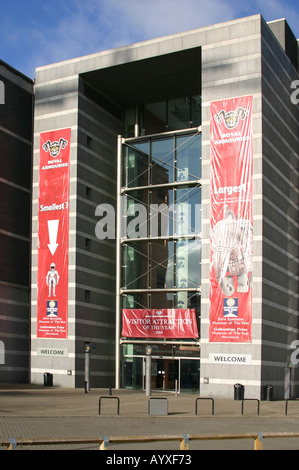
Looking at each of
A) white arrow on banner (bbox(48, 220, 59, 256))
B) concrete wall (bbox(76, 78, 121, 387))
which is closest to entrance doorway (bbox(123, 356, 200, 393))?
concrete wall (bbox(76, 78, 121, 387))

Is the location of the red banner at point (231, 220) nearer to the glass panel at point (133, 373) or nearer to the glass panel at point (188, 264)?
the glass panel at point (188, 264)

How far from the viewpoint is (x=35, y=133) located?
54.8 meters

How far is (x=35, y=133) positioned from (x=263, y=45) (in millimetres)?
19985

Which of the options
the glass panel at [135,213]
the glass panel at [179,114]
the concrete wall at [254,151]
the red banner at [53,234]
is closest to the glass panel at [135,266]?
the glass panel at [135,213]

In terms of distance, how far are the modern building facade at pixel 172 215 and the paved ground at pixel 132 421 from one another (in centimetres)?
813

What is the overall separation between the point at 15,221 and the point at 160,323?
14998 mm

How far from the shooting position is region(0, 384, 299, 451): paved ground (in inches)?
793

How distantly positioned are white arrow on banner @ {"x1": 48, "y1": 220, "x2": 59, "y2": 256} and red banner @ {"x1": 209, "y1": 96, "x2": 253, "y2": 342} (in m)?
13.1

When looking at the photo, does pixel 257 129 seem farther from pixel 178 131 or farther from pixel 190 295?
pixel 190 295

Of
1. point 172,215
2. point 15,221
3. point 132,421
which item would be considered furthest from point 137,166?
point 132,421

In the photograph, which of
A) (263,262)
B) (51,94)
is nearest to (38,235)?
(51,94)

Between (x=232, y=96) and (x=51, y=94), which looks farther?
(x=51, y=94)

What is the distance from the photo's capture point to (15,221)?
54.7 metres

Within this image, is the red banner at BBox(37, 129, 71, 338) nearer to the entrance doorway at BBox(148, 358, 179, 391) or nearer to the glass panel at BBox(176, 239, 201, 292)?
the entrance doorway at BBox(148, 358, 179, 391)
